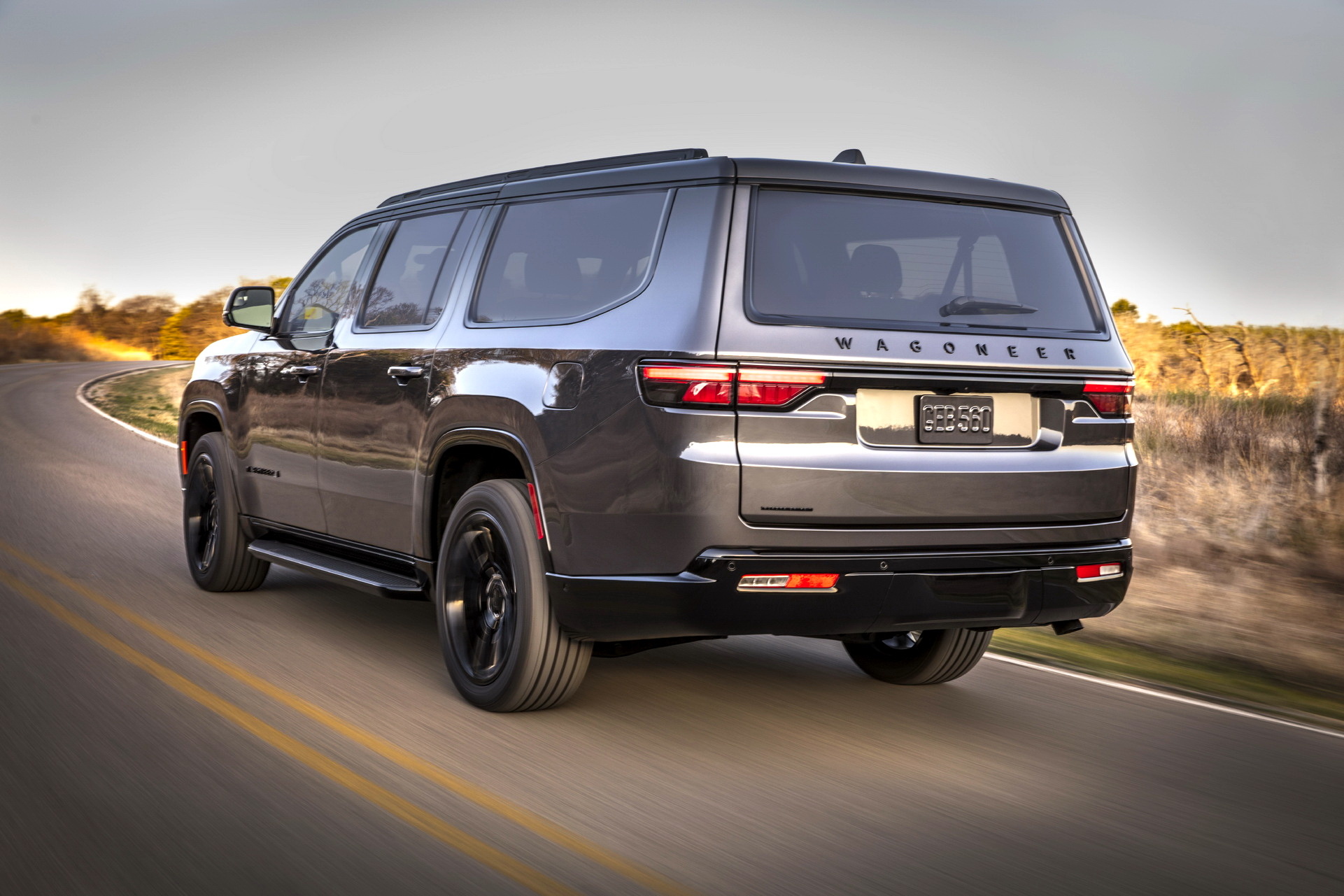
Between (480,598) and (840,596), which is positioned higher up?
(840,596)

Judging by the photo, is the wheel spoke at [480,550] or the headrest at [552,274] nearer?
the headrest at [552,274]

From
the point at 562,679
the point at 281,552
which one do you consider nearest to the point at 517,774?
the point at 562,679

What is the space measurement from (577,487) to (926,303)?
53.0 inches

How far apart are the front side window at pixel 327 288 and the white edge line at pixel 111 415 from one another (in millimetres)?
9913

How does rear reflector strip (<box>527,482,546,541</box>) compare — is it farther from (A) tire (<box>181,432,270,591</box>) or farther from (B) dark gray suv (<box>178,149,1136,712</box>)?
(A) tire (<box>181,432,270,591</box>)

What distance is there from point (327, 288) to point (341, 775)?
3.21m

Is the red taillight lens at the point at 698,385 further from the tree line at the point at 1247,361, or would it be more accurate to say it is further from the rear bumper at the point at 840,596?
the tree line at the point at 1247,361

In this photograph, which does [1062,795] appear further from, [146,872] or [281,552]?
[281,552]

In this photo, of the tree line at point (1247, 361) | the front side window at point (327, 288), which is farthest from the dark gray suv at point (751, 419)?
the tree line at point (1247, 361)

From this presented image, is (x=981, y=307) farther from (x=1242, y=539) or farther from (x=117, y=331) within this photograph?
(x=117, y=331)

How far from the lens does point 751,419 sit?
4152mm

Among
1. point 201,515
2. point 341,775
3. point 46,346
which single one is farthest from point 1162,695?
point 46,346

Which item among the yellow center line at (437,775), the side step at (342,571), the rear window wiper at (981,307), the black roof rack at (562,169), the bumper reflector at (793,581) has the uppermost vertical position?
the black roof rack at (562,169)

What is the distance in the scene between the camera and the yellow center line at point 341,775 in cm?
345
